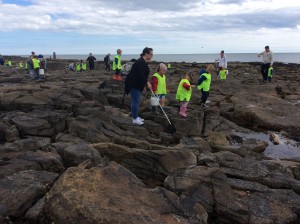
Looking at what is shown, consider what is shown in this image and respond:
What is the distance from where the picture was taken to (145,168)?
804 centimetres

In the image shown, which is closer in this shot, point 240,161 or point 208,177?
point 208,177

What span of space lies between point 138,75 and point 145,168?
13.1ft

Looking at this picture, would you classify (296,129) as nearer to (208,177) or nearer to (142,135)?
(142,135)

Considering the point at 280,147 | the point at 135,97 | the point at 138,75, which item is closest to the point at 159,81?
the point at 135,97

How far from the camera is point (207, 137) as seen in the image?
39.2 feet

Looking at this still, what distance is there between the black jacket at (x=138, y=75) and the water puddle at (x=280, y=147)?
470cm

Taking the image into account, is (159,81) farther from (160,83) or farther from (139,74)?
(139,74)

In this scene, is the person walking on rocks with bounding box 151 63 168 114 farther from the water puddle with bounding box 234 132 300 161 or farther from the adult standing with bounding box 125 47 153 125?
the water puddle with bounding box 234 132 300 161

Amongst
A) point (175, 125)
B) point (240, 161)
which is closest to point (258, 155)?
point (240, 161)

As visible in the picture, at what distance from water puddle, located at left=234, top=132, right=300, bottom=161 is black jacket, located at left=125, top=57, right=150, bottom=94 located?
4.70 m

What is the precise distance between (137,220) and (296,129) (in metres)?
11.0

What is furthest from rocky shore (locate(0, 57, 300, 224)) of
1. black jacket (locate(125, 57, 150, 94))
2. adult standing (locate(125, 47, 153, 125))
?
black jacket (locate(125, 57, 150, 94))

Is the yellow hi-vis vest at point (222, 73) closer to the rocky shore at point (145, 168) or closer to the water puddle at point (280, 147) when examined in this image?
the rocky shore at point (145, 168)

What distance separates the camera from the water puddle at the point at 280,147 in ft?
36.1
